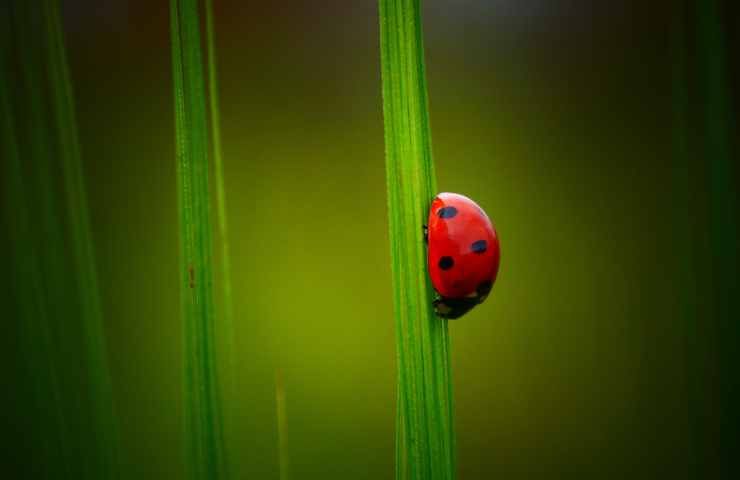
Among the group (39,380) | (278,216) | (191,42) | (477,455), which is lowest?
(477,455)

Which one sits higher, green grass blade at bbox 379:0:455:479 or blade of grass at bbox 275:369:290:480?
green grass blade at bbox 379:0:455:479

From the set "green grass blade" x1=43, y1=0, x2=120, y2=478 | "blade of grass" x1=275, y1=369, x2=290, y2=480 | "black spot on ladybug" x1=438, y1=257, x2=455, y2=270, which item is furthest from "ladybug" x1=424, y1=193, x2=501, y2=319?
"green grass blade" x1=43, y1=0, x2=120, y2=478

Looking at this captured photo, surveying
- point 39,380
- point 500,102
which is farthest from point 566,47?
point 39,380

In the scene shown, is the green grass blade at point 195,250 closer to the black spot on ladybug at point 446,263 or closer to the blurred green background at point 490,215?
the blurred green background at point 490,215

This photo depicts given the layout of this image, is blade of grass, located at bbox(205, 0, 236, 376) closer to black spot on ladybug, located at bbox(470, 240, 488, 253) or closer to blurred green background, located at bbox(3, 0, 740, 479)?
blurred green background, located at bbox(3, 0, 740, 479)

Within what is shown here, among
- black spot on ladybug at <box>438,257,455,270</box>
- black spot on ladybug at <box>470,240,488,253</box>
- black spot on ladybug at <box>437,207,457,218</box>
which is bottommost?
black spot on ladybug at <box>438,257,455,270</box>

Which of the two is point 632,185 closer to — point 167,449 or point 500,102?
point 500,102

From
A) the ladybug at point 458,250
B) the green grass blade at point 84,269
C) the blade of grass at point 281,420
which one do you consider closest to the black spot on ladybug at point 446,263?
the ladybug at point 458,250
